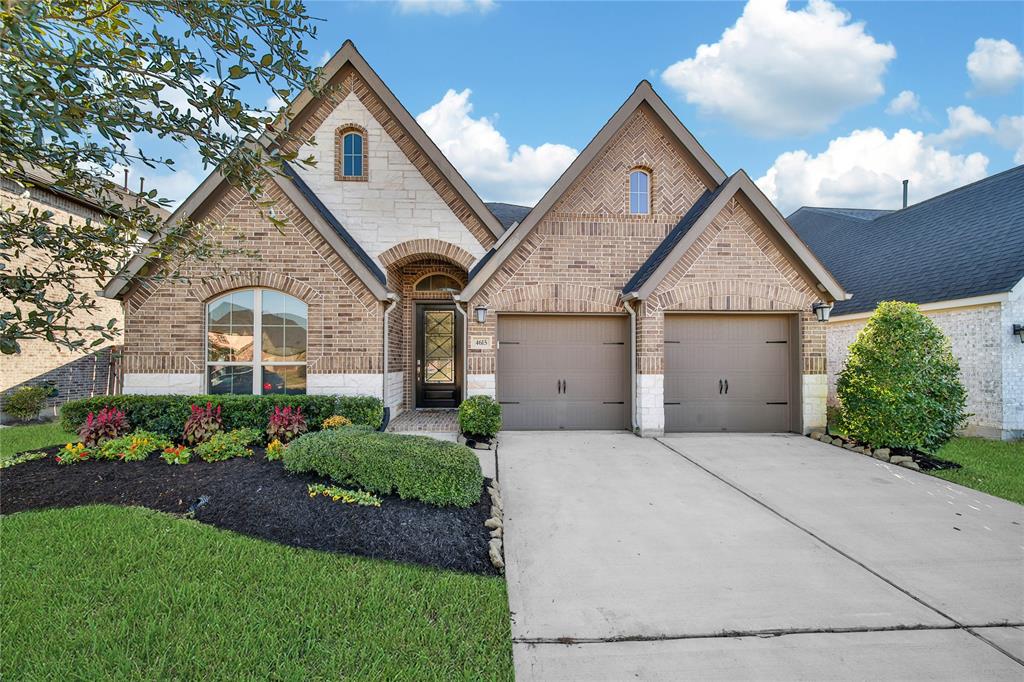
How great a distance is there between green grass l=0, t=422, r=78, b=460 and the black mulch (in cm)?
285

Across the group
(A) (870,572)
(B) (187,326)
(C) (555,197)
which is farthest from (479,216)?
(A) (870,572)

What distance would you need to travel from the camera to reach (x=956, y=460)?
758cm

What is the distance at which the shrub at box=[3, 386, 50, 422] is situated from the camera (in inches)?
406

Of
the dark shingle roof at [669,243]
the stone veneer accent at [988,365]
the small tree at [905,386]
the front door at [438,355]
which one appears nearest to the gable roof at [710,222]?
the dark shingle roof at [669,243]

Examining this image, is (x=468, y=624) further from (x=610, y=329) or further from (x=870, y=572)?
(x=610, y=329)

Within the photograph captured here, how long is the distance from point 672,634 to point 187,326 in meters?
9.45

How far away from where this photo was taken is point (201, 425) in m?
7.12

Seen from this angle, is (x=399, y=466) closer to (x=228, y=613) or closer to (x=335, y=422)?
(x=228, y=613)

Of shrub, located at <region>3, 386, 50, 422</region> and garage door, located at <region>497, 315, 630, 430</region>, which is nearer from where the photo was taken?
garage door, located at <region>497, 315, 630, 430</region>

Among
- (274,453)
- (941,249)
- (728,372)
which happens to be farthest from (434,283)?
(941,249)

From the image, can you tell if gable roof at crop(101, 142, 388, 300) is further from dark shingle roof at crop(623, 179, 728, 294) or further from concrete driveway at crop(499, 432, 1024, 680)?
dark shingle roof at crop(623, 179, 728, 294)

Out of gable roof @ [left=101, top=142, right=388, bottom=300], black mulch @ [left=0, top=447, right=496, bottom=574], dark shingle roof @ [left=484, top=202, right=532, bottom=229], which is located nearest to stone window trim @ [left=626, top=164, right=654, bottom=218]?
dark shingle roof @ [left=484, top=202, right=532, bottom=229]

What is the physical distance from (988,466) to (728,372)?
406cm

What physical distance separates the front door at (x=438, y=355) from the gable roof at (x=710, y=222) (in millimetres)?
4950
